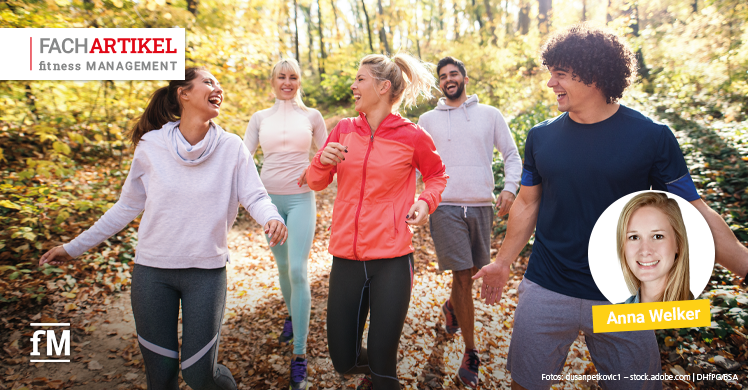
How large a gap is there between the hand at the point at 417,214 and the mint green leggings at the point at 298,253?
147 cm

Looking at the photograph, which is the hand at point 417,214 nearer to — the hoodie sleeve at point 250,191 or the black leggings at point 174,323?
the hoodie sleeve at point 250,191

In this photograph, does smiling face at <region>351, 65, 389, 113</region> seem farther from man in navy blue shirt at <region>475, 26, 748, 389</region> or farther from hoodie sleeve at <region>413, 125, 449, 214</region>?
man in navy blue shirt at <region>475, 26, 748, 389</region>

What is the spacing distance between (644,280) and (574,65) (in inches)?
44.1

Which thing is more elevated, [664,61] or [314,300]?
[664,61]

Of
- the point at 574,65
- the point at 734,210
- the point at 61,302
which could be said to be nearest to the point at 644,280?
the point at 574,65

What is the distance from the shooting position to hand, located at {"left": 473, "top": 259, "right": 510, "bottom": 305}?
7.59 feet

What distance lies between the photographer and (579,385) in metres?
3.45

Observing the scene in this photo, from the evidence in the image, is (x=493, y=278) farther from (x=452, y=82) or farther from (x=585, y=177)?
(x=452, y=82)

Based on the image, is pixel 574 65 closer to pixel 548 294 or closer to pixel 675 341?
pixel 548 294

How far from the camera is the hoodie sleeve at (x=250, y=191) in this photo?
2438mm

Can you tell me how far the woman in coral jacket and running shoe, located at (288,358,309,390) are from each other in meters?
0.85

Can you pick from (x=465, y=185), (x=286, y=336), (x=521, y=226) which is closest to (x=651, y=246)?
(x=521, y=226)

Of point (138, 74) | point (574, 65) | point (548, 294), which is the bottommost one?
point (548, 294)

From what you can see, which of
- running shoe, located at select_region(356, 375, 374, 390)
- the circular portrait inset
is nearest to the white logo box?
running shoe, located at select_region(356, 375, 374, 390)
